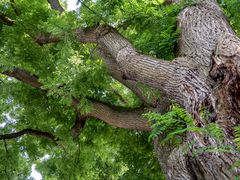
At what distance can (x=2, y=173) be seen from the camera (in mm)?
8703

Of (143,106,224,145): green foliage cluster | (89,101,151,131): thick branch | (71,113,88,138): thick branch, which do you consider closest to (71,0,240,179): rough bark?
(143,106,224,145): green foliage cluster

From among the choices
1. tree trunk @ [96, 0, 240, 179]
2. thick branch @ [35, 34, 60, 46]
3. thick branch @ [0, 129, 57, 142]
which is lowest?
thick branch @ [0, 129, 57, 142]

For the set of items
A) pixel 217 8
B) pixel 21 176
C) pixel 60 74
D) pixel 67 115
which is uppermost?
pixel 217 8

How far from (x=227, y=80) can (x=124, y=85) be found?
9.64 ft

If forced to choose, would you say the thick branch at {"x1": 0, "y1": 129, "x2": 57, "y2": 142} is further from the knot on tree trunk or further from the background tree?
the knot on tree trunk

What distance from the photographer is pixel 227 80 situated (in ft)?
10.4

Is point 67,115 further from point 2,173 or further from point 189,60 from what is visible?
point 189,60

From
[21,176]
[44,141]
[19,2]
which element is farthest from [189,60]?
[21,176]

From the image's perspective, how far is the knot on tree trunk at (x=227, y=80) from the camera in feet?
9.55

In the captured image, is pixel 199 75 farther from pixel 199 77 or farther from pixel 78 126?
pixel 78 126

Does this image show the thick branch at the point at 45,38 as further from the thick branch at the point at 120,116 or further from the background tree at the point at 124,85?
the thick branch at the point at 120,116

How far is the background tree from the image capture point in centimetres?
299

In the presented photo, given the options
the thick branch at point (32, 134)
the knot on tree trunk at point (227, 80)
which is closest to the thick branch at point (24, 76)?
the thick branch at point (32, 134)

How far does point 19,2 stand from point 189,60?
4186mm
